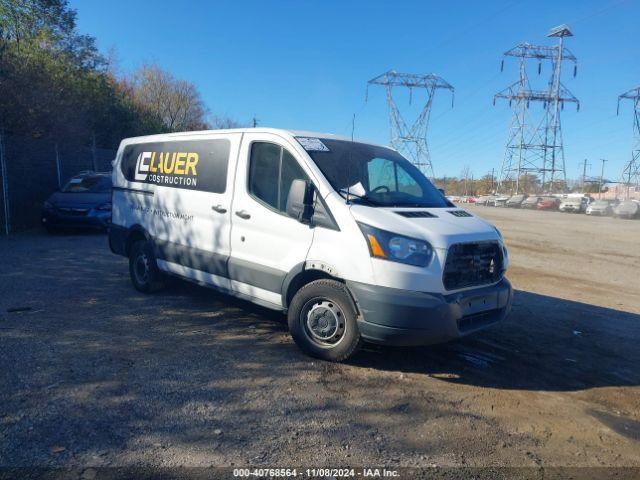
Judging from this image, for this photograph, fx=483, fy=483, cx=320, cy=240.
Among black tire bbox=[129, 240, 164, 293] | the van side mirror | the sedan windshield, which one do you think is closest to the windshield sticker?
the van side mirror

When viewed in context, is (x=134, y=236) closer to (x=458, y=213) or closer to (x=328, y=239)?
(x=328, y=239)

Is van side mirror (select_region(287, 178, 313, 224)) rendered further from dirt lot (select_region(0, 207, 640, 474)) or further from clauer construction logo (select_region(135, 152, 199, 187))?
clauer construction logo (select_region(135, 152, 199, 187))

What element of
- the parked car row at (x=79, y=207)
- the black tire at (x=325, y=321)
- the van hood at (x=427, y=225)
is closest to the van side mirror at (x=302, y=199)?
the van hood at (x=427, y=225)

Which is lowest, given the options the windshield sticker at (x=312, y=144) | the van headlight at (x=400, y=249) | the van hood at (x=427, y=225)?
the van headlight at (x=400, y=249)

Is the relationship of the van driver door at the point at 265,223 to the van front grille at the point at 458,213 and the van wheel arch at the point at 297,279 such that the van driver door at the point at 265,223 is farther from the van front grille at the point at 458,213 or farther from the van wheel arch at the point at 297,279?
the van front grille at the point at 458,213

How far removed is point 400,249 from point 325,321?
1023 millimetres

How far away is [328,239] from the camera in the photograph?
→ 4453 mm

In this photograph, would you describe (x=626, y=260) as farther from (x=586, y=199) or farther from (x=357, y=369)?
(x=586, y=199)

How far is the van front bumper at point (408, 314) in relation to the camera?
4.07 m

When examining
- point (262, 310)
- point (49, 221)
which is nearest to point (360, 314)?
point (262, 310)

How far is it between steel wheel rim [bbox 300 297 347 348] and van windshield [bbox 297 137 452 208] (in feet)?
3.42

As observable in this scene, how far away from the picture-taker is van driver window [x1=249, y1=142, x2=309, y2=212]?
4926mm

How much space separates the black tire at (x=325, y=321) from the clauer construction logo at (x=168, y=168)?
7.51ft

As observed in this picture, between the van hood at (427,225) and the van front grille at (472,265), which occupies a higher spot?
the van hood at (427,225)
